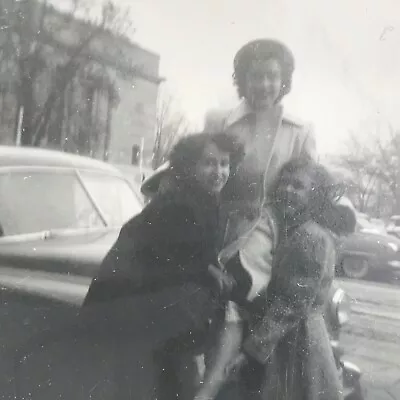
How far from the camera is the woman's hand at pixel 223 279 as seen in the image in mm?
1535

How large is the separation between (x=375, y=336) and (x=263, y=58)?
0.99m

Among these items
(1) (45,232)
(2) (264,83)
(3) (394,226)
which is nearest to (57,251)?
(1) (45,232)

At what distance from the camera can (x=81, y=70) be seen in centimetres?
185

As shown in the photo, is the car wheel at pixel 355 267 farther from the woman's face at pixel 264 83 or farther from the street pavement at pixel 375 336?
the woman's face at pixel 264 83

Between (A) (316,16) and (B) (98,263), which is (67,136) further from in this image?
(A) (316,16)

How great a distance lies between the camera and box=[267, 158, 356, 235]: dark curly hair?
149 cm

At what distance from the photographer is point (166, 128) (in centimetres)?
174

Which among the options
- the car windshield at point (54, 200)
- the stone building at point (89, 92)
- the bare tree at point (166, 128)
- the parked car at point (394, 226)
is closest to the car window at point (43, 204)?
the car windshield at point (54, 200)

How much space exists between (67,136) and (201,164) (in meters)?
0.59

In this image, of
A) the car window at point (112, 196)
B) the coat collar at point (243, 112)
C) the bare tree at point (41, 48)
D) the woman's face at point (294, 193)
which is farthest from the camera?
the bare tree at point (41, 48)

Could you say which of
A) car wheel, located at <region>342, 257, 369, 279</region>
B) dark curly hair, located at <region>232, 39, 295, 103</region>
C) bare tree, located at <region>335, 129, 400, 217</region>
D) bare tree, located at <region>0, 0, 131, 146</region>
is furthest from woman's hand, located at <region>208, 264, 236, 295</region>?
bare tree, located at <region>0, 0, 131, 146</region>

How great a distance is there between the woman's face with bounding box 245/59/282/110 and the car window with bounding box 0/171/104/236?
0.74 m

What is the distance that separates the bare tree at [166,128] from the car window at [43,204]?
1.19 ft

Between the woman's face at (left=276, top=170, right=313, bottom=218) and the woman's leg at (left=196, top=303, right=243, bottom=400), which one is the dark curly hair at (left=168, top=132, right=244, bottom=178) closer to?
the woman's face at (left=276, top=170, right=313, bottom=218)
